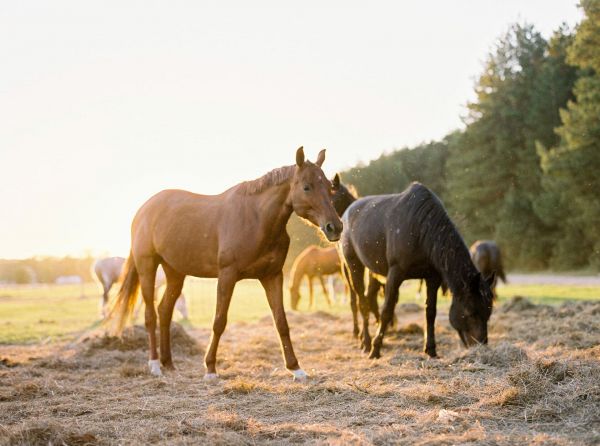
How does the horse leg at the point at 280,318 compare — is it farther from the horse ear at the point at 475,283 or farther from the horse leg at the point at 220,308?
the horse ear at the point at 475,283

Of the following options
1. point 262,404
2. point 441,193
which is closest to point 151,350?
point 262,404

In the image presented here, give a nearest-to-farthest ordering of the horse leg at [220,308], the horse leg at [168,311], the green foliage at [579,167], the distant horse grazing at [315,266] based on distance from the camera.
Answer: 1. the horse leg at [220,308]
2. the horse leg at [168,311]
3. the distant horse grazing at [315,266]
4. the green foliage at [579,167]

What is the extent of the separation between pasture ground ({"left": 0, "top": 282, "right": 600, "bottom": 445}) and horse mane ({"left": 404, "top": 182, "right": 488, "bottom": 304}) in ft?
3.08

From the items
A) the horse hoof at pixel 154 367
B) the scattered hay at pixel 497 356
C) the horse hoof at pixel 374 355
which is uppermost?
the scattered hay at pixel 497 356

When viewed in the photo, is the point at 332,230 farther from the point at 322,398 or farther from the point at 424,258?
the point at 424,258

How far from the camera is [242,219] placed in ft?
20.4

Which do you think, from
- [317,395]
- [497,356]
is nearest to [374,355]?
[497,356]

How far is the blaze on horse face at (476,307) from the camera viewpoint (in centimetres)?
668

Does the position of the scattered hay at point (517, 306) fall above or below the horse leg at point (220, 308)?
below

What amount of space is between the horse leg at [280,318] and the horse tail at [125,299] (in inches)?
89.0

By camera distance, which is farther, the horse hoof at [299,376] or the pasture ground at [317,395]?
the horse hoof at [299,376]

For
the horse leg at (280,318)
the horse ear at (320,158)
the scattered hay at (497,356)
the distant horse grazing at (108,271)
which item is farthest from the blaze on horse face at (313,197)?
the distant horse grazing at (108,271)

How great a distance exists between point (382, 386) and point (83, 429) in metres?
2.51

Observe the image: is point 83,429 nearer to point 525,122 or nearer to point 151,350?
point 151,350
